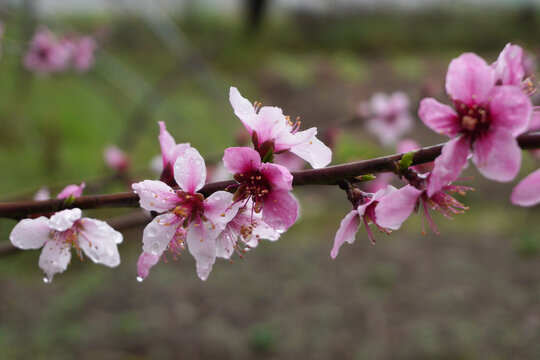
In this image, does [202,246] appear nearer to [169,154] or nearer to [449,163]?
[169,154]

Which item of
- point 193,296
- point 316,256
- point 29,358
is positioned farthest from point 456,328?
point 29,358

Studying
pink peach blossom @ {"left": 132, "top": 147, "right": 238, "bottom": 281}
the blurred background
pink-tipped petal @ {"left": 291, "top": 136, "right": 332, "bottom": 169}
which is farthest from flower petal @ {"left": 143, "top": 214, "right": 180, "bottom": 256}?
the blurred background

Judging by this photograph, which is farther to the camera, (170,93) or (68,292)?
(170,93)

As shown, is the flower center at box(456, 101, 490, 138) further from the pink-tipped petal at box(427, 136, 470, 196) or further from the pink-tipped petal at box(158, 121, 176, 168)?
the pink-tipped petal at box(158, 121, 176, 168)

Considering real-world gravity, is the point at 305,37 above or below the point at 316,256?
below

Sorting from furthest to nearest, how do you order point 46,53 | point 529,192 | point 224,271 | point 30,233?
point 224,271, point 46,53, point 30,233, point 529,192

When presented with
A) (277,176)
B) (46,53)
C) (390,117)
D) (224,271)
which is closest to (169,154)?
(277,176)

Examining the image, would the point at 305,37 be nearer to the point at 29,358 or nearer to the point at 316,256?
the point at 316,256

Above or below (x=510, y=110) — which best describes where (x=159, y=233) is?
below
